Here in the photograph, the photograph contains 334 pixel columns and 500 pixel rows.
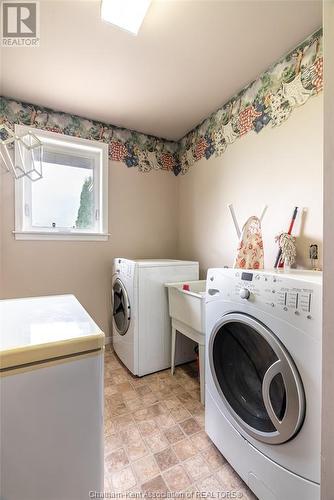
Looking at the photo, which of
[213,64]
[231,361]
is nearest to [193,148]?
[213,64]

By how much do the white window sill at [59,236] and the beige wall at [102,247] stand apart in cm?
4

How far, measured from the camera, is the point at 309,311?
731 millimetres

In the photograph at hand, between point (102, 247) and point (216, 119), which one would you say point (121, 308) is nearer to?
point (102, 247)

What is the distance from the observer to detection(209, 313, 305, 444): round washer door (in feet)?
2.56

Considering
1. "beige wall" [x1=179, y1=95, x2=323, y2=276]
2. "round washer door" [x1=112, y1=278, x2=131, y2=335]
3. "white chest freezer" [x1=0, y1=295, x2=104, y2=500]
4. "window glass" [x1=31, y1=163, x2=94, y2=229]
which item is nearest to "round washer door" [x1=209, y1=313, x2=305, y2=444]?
"white chest freezer" [x1=0, y1=295, x2=104, y2=500]

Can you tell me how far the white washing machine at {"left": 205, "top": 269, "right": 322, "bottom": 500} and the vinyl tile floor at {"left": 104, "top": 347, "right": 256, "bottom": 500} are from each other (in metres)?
0.11

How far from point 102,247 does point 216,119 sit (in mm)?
1699

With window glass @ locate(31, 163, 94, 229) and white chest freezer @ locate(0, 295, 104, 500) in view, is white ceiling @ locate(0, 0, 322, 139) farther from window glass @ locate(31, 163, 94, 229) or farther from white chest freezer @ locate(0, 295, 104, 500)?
white chest freezer @ locate(0, 295, 104, 500)

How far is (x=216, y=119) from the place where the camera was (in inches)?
82.4

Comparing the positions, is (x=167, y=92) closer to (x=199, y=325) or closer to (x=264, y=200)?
(x=264, y=200)

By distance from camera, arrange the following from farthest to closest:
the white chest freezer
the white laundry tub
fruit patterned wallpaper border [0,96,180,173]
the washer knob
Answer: fruit patterned wallpaper border [0,96,180,173], the white laundry tub, the washer knob, the white chest freezer

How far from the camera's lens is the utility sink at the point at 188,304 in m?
1.53

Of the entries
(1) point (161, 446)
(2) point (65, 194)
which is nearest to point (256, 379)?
(1) point (161, 446)

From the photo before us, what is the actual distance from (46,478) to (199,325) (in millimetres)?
1122
